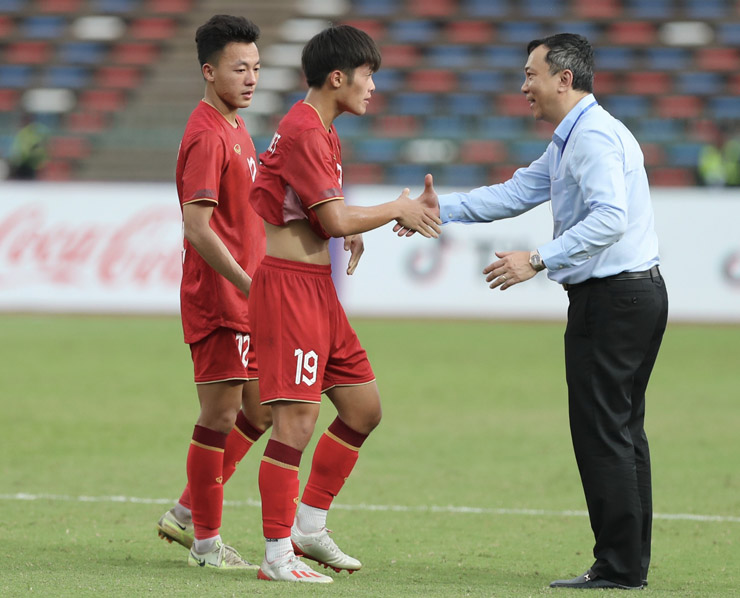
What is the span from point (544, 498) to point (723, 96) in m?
18.9

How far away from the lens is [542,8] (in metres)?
25.2

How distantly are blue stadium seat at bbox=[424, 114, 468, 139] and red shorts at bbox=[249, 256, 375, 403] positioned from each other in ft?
59.7

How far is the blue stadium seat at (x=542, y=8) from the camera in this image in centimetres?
2508

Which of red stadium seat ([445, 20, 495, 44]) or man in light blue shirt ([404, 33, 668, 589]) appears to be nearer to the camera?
man in light blue shirt ([404, 33, 668, 589])

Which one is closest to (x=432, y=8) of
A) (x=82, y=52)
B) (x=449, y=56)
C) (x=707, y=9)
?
(x=449, y=56)

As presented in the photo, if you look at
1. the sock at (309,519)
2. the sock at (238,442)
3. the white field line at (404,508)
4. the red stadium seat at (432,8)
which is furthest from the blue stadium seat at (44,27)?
the sock at (309,519)

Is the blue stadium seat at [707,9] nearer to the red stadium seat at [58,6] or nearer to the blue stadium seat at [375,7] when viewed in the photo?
the blue stadium seat at [375,7]

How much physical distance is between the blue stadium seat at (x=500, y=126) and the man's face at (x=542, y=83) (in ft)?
60.1

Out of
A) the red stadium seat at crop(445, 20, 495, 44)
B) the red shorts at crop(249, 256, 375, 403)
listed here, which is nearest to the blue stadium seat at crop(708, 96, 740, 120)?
the red stadium seat at crop(445, 20, 495, 44)

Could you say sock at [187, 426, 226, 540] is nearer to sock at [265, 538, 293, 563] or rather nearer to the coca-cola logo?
sock at [265, 538, 293, 563]

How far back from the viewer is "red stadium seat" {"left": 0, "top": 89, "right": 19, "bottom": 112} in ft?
82.9

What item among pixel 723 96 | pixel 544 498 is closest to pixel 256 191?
pixel 544 498

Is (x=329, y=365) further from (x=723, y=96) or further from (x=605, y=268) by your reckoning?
(x=723, y=96)

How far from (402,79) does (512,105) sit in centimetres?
255
